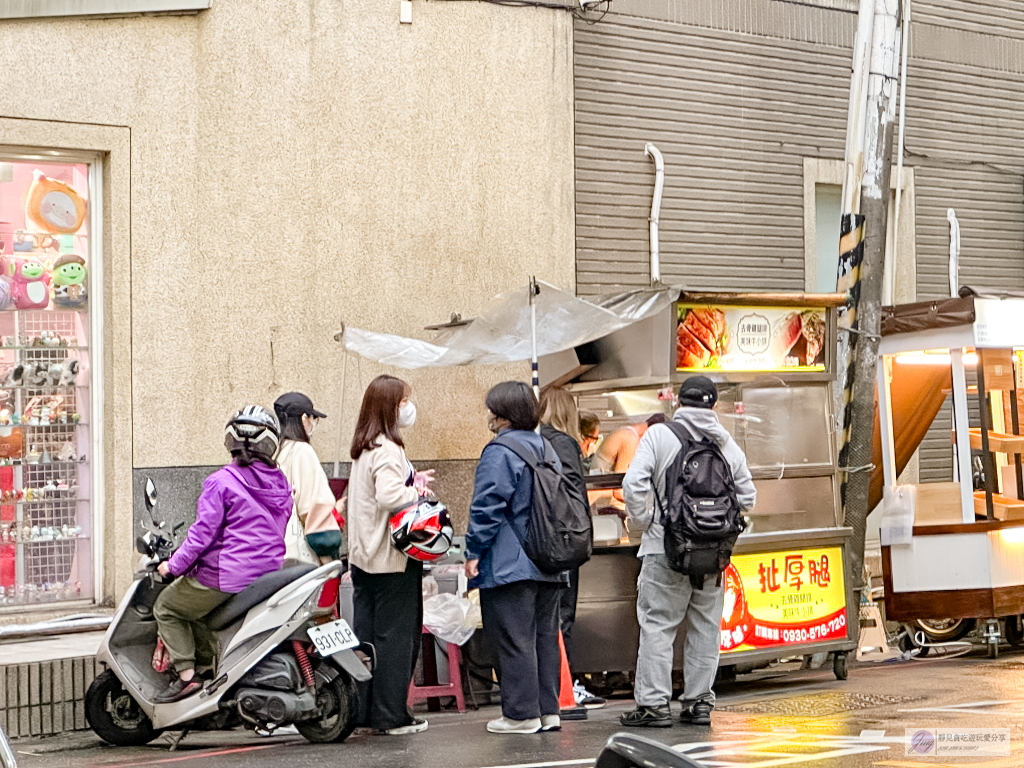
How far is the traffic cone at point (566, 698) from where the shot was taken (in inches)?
338

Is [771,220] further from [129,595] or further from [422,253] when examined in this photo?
[129,595]

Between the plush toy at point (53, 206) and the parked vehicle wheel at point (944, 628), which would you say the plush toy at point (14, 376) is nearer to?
the plush toy at point (53, 206)

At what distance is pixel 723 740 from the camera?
7.60 metres

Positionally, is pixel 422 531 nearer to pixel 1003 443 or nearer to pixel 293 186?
pixel 293 186

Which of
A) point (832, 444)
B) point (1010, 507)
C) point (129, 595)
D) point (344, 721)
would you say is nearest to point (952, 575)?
point (1010, 507)

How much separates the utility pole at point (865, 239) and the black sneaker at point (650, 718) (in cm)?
335

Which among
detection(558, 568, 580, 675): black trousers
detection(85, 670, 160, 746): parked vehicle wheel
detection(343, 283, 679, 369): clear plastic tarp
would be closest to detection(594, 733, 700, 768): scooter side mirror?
detection(85, 670, 160, 746): parked vehicle wheel

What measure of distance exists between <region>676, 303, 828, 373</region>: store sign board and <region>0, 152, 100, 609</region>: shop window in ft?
13.1

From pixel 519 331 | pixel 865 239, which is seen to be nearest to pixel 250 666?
pixel 519 331

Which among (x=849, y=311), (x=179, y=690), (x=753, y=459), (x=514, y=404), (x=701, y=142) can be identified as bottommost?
(x=179, y=690)

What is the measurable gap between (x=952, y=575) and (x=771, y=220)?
12.8ft

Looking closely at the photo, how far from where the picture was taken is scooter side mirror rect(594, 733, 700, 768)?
307 centimetres

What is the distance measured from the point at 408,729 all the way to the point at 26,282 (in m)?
3.98

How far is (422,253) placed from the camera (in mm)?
11211
